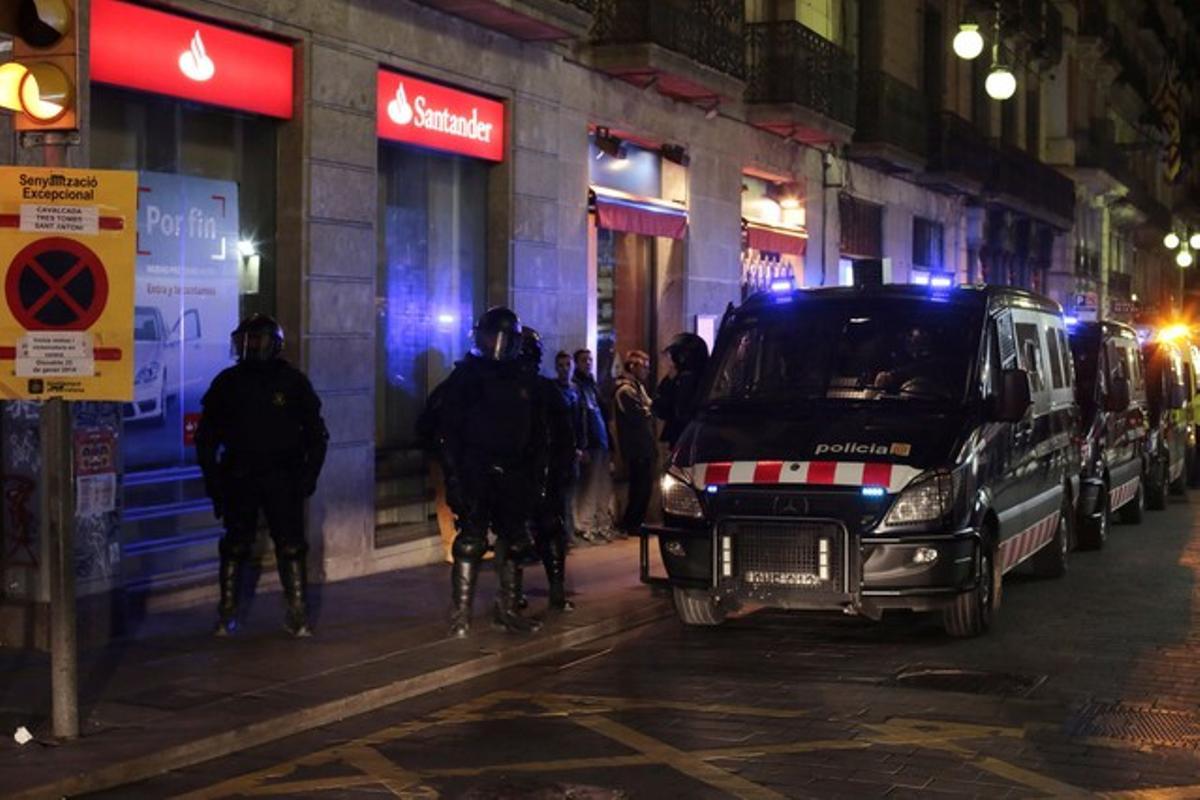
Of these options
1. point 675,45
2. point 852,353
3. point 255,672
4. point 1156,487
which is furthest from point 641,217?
point 255,672

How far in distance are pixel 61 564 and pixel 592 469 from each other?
26.6 feet

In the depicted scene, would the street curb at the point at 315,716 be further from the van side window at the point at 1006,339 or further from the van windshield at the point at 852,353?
the van side window at the point at 1006,339

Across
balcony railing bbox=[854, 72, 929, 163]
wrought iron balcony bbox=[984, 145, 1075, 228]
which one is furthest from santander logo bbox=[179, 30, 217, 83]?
wrought iron balcony bbox=[984, 145, 1075, 228]

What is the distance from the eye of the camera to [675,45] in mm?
17547

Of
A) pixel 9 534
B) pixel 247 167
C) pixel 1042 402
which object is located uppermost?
pixel 247 167

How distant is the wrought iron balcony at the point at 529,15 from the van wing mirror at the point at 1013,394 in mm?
5967

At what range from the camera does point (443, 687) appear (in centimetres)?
899

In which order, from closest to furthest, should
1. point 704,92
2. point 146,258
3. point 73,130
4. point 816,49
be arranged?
1. point 73,130
2. point 146,258
3. point 704,92
4. point 816,49

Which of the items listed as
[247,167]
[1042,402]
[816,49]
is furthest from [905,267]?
[247,167]

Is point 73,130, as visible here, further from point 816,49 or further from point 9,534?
point 816,49

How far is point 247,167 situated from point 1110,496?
9.30m

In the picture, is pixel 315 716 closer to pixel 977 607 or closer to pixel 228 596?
pixel 228 596

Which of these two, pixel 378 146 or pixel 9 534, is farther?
pixel 378 146

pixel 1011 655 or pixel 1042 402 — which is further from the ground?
pixel 1042 402
